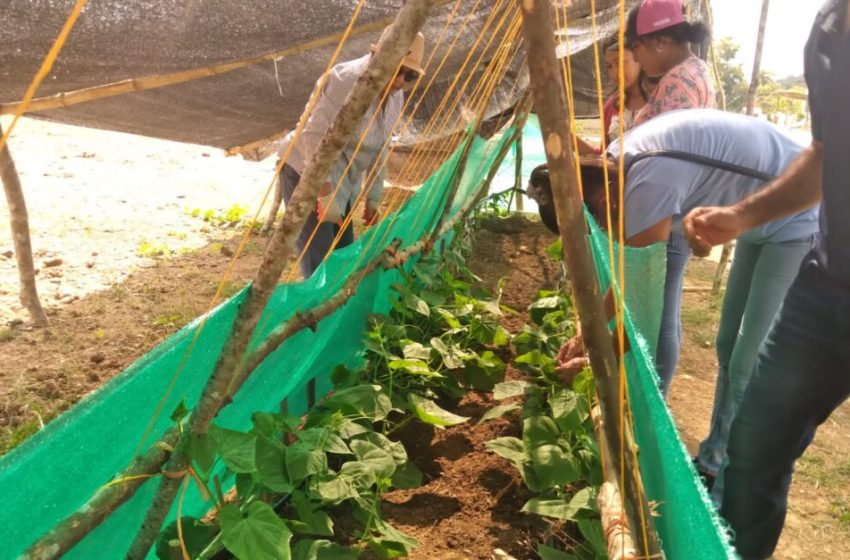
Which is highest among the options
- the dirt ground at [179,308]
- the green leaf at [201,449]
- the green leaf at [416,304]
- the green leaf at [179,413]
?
the green leaf at [179,413]

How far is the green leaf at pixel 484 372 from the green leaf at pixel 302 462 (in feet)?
3.18

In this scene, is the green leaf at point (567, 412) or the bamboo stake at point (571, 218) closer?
the bamboo stake at point (571, 218)

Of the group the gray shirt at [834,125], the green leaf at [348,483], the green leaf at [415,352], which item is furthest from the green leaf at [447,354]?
the gray shirt at [834,125]

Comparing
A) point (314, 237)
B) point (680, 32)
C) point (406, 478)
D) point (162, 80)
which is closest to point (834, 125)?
point (680, 32)

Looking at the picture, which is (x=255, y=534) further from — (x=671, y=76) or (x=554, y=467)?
(x=671, y=76)

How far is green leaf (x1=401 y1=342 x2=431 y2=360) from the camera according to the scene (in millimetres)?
2172

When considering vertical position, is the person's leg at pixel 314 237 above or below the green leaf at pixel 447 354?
above

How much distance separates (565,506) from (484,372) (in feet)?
2.78

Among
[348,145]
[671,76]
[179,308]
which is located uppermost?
[671,76]

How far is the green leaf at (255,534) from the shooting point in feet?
3.85

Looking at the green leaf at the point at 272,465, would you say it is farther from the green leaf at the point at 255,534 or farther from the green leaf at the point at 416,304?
the green leaf at the point at 416,304

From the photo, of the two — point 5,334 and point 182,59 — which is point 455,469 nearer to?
point 182,59

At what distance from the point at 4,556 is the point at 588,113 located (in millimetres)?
6784

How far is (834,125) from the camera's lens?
1.19 m
